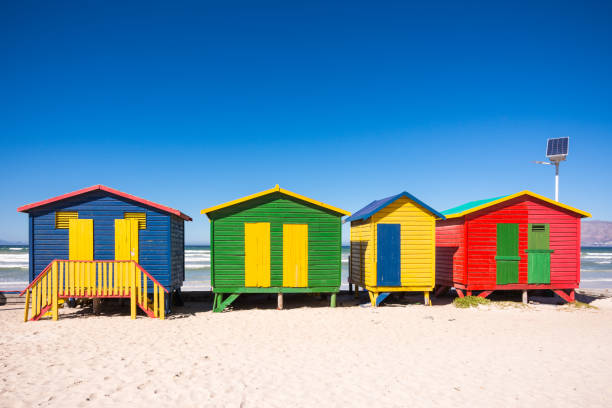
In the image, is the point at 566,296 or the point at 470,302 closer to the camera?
the point at 470,302

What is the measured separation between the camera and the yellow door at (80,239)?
12672 mm

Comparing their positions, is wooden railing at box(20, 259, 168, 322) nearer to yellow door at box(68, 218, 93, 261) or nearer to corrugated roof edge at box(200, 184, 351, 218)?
yellow door at box(68, 218, 93, 261)

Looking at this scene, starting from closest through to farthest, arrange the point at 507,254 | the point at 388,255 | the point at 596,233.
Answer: the point at 388,255, the point at 507,254, the point at 596,233

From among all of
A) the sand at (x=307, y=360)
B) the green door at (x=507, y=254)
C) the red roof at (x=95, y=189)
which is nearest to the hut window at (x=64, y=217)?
the red roof at (x=95, y=189)

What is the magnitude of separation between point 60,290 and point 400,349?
387 inches

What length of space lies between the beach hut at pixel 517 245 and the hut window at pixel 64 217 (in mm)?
13002

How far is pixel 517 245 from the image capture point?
48.0 feet

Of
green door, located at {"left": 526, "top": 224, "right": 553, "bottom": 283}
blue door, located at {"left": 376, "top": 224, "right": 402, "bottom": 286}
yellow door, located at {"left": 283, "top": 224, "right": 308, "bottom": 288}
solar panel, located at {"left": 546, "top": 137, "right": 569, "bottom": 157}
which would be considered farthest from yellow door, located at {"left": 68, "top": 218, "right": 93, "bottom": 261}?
solar panel, located at {"left": 546, "top": 137, "right": 569, "bottom": 157}

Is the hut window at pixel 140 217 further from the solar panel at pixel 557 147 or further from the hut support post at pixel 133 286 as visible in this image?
the solar panel at pixel 557 147

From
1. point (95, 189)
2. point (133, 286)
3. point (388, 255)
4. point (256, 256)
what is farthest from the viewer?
point (388, 255)

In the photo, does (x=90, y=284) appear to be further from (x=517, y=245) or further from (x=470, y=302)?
(x=517, y=245)

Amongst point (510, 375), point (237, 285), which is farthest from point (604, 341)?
point (237, 285)

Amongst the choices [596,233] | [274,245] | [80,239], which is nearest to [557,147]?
[274,245]

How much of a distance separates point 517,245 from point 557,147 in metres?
6.67
